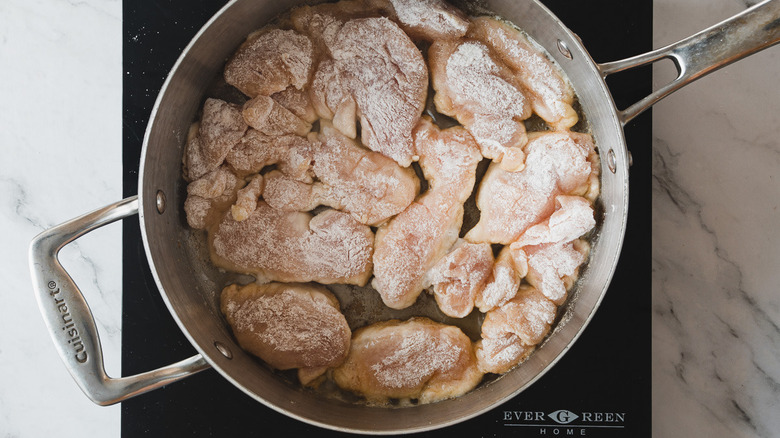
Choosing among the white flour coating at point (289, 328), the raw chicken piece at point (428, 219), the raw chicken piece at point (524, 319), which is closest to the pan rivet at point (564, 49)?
the raw chicken piece at point (428, 219)

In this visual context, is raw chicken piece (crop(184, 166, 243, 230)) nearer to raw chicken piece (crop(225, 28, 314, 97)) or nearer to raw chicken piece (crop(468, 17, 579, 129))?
raw chicken piece (crop(225, 28, 314, 97))

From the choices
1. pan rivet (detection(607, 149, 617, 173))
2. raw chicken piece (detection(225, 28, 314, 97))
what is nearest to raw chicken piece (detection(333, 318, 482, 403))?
pan rivet (detection(607, 149, 617, 173))

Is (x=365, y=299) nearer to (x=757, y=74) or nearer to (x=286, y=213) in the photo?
(x=286, y=213)

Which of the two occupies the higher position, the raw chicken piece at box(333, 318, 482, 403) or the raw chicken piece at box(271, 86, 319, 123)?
the raw chicken piece at box(271, 86, 319, 123)

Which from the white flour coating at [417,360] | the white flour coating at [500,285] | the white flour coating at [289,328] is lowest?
the white flour coating at [417,360]

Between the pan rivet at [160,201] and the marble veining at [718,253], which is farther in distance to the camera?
the marble veining at [718,253]

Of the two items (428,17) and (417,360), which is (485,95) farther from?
(417,360)

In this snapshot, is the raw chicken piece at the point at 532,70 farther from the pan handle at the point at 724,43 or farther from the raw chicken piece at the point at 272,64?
the raw chicken piece at the point at 272,64
